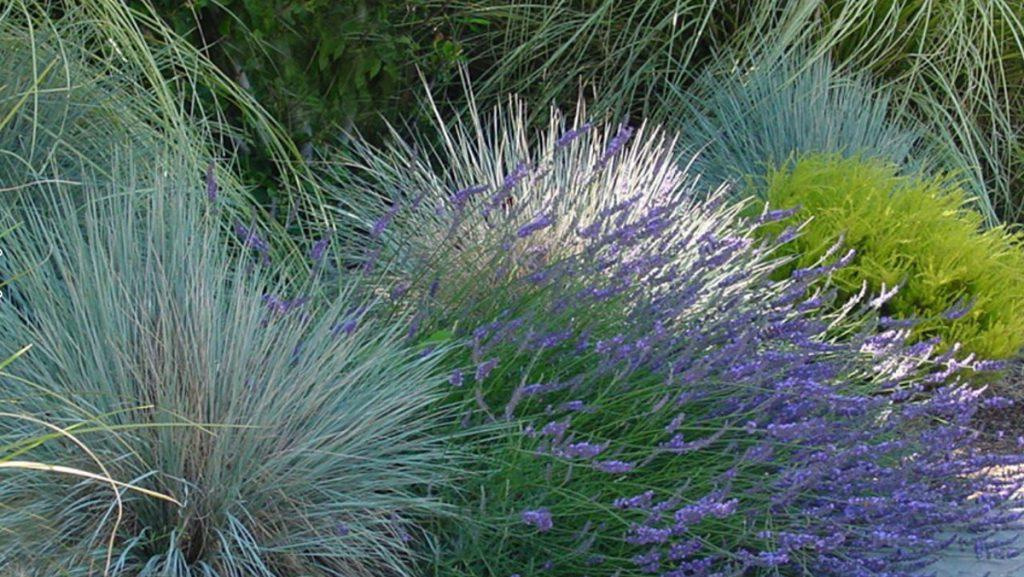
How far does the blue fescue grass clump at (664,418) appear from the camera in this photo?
8.09ft

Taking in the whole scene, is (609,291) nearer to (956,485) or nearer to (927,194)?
(956,485)

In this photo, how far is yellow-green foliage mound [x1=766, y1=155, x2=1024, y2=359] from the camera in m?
4.36

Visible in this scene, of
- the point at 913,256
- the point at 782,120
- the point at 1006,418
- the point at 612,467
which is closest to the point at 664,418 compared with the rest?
the point at 612,467

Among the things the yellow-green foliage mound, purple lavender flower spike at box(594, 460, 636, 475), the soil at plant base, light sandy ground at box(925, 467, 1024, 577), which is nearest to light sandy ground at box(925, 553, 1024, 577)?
light sandy ground at box(925, 467, 1024, 577)

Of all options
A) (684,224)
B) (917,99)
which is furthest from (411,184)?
(917,99)

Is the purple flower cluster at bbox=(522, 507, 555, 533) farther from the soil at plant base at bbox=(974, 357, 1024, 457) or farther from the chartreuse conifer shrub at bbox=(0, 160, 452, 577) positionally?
the soil at plant base at bbox=(974, 357, 1024, 457)

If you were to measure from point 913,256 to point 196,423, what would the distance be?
111 inches

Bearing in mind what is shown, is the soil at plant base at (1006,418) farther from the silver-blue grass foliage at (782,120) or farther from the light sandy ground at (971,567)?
the silver-blue grass foliage at (782,120)

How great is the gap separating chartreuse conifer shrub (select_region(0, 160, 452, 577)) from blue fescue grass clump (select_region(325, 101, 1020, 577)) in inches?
5.8

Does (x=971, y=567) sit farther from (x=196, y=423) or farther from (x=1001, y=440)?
(x=196, y=423)

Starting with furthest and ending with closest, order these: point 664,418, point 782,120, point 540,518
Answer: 1. point 782,120
2. point 664,418
3. point 540,518

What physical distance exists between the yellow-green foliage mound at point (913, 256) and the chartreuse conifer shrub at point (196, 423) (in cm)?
216

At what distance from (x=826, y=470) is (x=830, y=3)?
4.08 meters

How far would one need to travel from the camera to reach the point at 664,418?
108 inches
